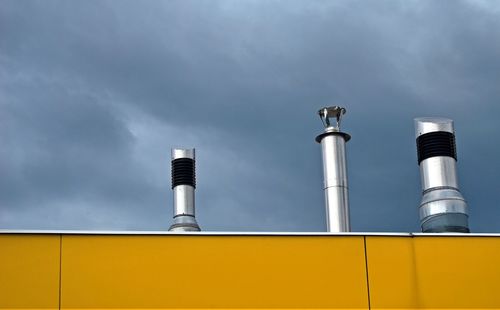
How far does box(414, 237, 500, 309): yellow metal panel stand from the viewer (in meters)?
10.0

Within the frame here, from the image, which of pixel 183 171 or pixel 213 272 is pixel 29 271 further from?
pixel 183 171

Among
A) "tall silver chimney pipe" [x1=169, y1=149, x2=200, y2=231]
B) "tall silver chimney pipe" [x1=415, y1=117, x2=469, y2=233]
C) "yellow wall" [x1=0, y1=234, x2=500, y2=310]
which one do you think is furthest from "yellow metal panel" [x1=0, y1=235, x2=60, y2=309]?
"tall silver chimney pipe" [x1=169, y1=149, x2=200, y2=231]

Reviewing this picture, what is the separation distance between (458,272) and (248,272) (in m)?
2.27

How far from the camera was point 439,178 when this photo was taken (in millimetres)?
11500

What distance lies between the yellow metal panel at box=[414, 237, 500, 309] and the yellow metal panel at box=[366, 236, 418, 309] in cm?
10

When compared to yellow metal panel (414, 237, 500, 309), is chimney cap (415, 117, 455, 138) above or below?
above

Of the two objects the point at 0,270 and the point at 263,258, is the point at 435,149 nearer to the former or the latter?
the point at 263,258

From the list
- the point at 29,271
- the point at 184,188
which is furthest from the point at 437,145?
the point at 29,271

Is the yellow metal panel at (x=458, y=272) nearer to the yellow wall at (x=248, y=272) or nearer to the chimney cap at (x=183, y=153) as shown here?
the yellow wall at (x=248, y=272)

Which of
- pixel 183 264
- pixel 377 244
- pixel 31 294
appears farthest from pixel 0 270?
pixel 377 244

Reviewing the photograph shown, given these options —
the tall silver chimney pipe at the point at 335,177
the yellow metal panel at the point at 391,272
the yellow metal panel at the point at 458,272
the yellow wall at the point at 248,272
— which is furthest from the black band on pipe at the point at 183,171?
the yellow metal panel at the point at 458,272

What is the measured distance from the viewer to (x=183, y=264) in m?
9.70

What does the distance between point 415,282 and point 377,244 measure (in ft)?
1.86

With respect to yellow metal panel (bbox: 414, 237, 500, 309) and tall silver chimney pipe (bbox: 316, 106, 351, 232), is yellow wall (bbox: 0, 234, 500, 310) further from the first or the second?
tall silver chimney pipe (bbox: 316, 106, 351, 232)
